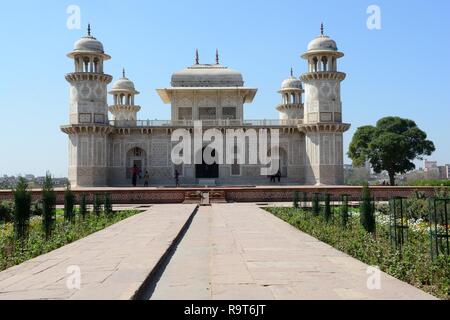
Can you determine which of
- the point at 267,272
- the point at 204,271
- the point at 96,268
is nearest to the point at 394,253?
the point at 267,272

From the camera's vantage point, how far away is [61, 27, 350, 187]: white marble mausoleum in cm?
2653

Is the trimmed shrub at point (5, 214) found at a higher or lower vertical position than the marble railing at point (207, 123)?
lower

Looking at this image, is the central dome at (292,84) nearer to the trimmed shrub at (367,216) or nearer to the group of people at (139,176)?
the group of people at (139,176)

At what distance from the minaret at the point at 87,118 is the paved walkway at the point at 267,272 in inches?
748

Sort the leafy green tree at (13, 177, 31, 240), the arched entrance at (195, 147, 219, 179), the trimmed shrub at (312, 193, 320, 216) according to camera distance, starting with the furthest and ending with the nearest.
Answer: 1. the arched entrance at (195, 147, 219, 179)
2. the trimmed shrub at (312, 193, 320, 216)
3. the leafy green tree at (13, 177, 31, 240)

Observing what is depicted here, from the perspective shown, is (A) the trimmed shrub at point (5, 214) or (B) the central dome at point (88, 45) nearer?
(A) the trimmed shrub at point (5, 214)

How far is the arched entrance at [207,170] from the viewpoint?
28047mm

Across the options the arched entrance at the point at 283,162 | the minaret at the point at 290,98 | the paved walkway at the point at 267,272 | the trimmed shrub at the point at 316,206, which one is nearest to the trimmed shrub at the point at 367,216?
the paved walkway at the point at 267,272

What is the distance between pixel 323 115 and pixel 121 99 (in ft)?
56.3

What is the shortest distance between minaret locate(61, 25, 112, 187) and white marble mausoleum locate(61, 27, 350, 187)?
0.17ft

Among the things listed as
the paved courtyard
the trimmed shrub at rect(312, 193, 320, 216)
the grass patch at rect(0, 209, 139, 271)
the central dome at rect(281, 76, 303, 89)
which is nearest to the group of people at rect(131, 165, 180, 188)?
the central dome at rect(281, 76, 303, 89)

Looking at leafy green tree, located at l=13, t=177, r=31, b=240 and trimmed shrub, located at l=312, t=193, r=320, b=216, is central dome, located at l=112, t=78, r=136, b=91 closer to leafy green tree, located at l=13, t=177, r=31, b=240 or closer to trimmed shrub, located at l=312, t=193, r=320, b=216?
trimmed shrub, located at l=312, t=193, r=320, b=216
